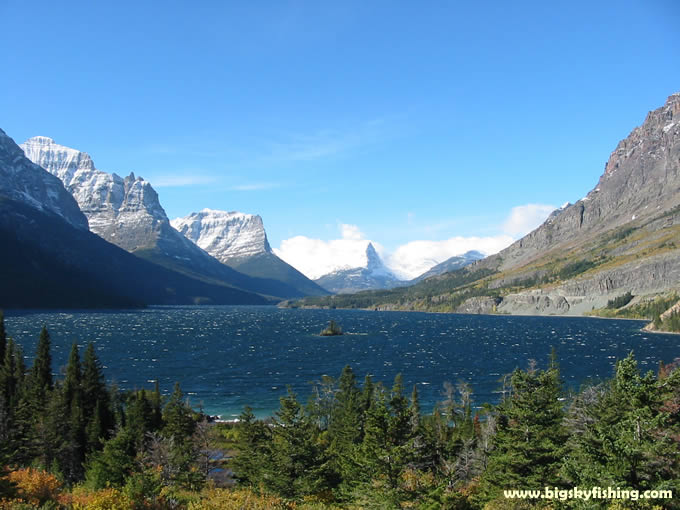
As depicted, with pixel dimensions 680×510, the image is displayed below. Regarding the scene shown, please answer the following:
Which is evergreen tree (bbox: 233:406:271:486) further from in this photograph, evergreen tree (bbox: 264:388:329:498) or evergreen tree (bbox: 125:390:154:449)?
evergreen tree (bbox: 125:390:154:449)

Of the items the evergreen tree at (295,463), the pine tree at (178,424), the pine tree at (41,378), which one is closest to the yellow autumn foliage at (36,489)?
the evergreen tree at (295,463)

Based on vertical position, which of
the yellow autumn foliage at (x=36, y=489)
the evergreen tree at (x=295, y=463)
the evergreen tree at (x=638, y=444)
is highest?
the evergreen tree at (x=638, y=444)

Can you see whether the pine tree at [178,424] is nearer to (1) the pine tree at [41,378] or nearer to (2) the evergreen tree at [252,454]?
(2) the evergreen tree at [252,454]

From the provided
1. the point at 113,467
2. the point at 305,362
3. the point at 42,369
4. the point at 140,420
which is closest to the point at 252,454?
the point at 113,467

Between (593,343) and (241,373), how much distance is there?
437 feet

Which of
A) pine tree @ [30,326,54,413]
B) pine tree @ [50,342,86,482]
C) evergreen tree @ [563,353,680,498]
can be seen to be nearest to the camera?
evergreen tree @ [563,353,680,498]

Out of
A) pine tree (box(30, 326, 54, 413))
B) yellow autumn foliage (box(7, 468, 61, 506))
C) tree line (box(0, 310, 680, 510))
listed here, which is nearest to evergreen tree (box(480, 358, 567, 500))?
tree line (box(0, 310, 680, 510))

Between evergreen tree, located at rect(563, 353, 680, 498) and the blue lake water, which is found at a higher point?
evergreen tree, located at rect(563, 353, 680, 498)

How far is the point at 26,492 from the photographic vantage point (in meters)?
24.6

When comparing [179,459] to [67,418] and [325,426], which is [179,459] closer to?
[67,418]

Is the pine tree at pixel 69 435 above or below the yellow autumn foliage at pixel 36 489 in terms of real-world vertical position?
below

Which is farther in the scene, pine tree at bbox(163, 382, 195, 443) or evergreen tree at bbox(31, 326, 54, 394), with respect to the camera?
evergreen tree at bbox(31, 326, 54, 394)

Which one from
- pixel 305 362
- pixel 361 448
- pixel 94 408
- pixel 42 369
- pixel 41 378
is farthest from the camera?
pixel 305 362

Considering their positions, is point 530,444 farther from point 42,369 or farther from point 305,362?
point 305,362
